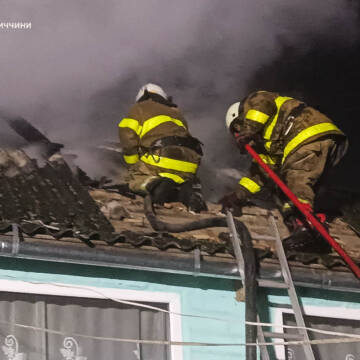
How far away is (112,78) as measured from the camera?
659 inches

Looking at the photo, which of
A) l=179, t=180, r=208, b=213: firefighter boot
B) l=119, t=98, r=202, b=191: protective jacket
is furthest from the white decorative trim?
l=119, t=98, r=202, b=191: protective jacket

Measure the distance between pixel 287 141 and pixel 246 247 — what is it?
2.14m

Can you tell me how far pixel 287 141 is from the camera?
874 cm

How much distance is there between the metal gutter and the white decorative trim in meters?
0.52

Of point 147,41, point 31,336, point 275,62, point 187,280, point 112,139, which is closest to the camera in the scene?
point 31,336

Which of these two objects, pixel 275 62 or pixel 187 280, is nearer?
pixel 187 280

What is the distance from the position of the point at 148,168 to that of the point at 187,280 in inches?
83.7

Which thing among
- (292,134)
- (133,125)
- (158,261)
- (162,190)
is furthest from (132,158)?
(158,261)

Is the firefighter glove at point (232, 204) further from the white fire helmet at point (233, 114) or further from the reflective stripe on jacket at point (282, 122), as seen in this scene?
the white fire helmet at point (233, 114)

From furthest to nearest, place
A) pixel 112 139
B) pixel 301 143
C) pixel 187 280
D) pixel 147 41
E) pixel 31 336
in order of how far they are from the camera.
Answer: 1. pixel 147 41
2. pixel 112 139
3. pixel 301 143
4. pixel 187 280
5. pixel 31 336

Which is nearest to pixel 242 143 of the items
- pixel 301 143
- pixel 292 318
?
pixel 301 143

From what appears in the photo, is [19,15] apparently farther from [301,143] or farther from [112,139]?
[301,143]

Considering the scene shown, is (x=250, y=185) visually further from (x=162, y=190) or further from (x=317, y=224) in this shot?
(x=317, y=224)

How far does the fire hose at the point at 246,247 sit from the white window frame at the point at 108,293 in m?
0.51
